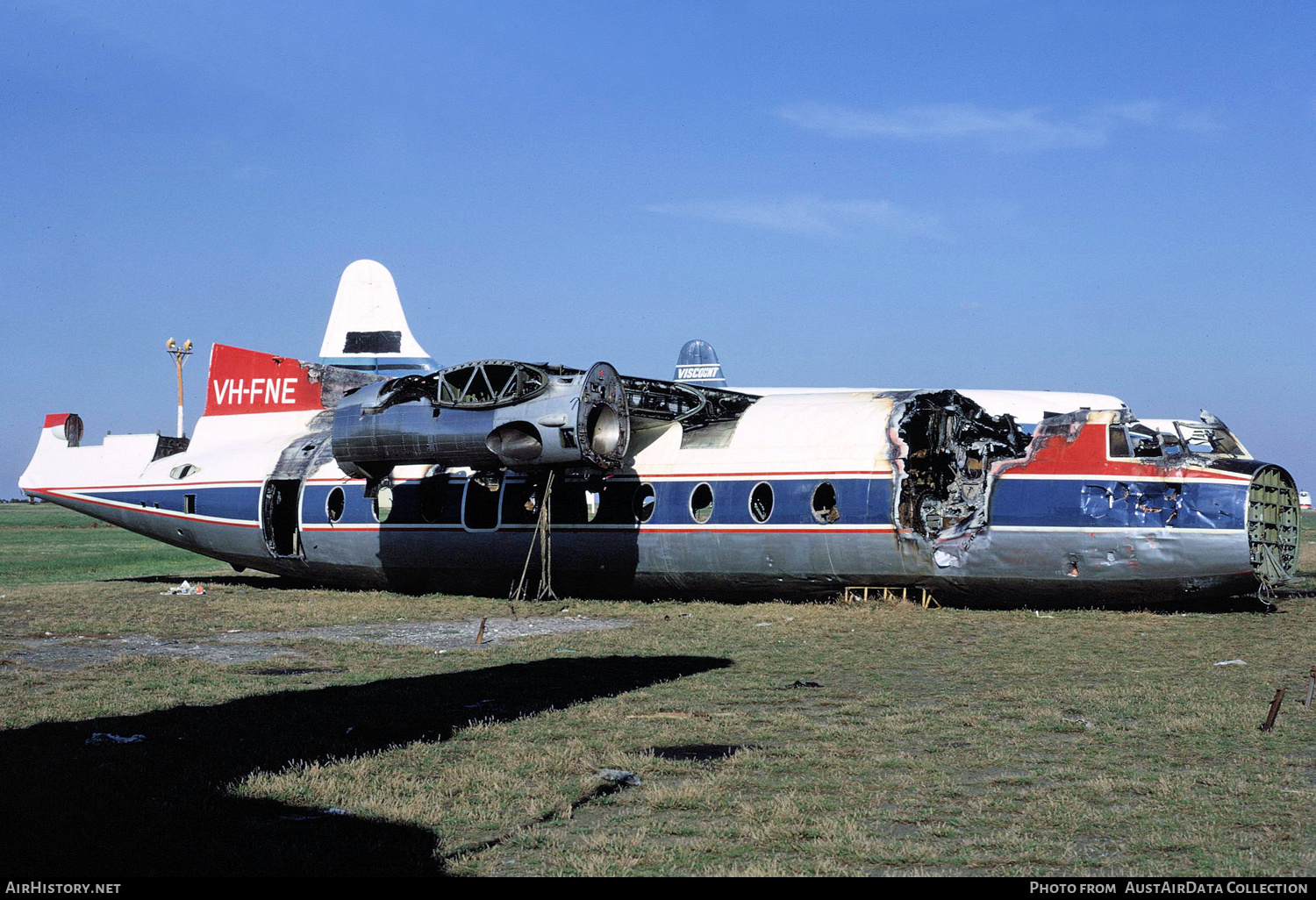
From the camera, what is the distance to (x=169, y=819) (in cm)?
871

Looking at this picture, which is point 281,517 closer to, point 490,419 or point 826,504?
point 490,419

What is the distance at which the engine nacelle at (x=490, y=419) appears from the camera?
79.3 ft

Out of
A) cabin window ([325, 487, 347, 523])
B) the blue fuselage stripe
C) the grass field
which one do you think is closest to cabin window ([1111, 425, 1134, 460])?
the blue fuselage stripe

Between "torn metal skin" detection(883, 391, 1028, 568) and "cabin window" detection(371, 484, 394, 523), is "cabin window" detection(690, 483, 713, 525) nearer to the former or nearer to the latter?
"torn metal skin" detection(883, 391, 1028, 568)

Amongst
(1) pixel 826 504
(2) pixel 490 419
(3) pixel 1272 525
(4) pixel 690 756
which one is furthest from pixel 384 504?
(3) pixel 1272 525

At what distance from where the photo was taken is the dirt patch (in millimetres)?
18203

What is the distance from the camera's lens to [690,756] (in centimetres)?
1102

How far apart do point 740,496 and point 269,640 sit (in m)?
9.87

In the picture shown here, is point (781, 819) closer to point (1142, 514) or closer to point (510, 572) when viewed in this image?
point (1142, 514)

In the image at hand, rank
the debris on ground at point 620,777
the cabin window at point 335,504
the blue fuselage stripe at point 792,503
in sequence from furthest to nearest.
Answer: the cabin window at point 335,504, the blue fuselage stripe at point 792,503, the debris on ground at point 620,777

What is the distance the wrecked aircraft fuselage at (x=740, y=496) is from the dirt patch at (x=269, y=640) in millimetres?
3182

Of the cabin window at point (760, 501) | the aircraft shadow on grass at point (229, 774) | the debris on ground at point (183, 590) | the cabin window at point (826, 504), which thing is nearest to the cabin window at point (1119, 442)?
the cabin window at point (826, 504)

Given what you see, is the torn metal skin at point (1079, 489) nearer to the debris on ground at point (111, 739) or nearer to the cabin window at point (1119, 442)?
the cabin window at point (1119, 442)

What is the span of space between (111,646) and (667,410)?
1327 centimetres
